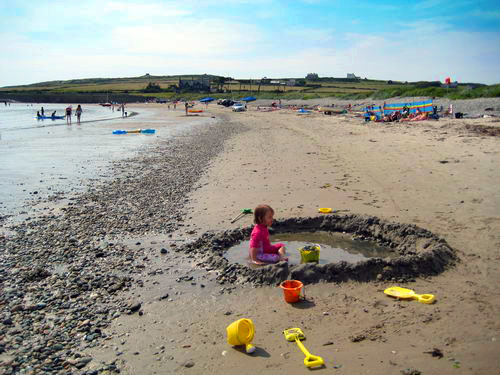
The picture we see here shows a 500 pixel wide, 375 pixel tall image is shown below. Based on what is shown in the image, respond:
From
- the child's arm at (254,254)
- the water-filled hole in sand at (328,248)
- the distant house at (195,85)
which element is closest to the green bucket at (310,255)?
the water-filled hole in sand at (328,248)

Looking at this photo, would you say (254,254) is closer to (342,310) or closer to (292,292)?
(292,292)

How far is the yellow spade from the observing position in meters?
4.51

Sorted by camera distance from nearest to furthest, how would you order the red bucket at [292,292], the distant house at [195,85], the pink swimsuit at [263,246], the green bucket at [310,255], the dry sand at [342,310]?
1. the dry sand at [342,310]
2. the red bucket at [292,292]
3. the green bucket at [310,255]
4. the pink swimsuit at [263,246]
5. the distant house at [195,85]

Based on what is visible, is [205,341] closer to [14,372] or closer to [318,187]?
[14,372]

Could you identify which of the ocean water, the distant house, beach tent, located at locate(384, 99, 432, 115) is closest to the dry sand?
the ocean water

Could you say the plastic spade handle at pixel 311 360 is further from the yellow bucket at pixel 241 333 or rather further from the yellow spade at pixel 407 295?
the yellow spade at pixel 407 295

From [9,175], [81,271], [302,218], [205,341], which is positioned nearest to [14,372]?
[205,341]

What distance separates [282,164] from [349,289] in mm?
8887

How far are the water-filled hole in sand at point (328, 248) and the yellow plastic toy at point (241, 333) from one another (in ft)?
7.82

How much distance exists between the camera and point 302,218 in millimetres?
7852

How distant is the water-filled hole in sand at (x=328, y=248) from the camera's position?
6.38m

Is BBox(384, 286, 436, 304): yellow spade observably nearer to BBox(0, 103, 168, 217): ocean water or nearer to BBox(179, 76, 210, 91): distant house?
BBox(0, 103, 168, 217): ocean water

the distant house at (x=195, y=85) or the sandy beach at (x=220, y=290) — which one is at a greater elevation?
the distant house at (x=195, y=85)

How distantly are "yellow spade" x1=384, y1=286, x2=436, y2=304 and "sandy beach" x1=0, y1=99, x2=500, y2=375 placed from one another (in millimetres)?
95
